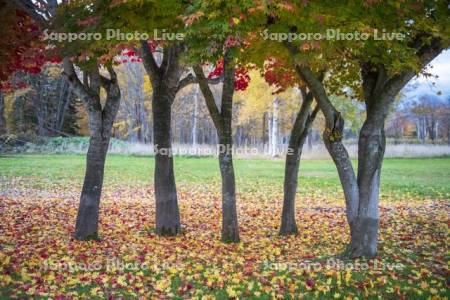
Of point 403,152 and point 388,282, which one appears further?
point 403,152

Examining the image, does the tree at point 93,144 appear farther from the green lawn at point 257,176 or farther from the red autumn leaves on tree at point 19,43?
the green lawn at point 257,176

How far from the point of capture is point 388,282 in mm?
5723

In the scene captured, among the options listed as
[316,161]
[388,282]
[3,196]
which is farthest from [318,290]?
[316,161]

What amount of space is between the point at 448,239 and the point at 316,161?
839 inches

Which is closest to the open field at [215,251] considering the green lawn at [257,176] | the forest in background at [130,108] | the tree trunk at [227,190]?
the tree trunk at [227,190]

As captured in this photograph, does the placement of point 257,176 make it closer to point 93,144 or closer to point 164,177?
point 164,177

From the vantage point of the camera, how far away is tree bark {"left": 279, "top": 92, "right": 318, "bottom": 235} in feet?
28.6

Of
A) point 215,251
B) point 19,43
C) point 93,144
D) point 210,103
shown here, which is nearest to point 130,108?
point 19,43

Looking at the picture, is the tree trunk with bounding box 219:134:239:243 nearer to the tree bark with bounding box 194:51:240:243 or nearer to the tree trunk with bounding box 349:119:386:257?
the tree bark with bounding box 194:51:240:243

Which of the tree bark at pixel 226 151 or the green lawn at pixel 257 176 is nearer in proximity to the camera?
the tree bark at pixel 226 151

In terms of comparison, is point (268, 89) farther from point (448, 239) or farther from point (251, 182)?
point (448, 239)

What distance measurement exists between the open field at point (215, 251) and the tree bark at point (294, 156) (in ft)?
1.28

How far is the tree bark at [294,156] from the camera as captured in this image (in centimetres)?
871

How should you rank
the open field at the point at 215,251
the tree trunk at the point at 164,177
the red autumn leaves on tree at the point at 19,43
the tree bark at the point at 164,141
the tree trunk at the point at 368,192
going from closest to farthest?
the open field at the point at 215,251 → the tree trunk at the point at 368,192 → the red autumn leaves on tree at the point at 19,43 → the tree bark at the point at 164,141 → the tree trunk at the point at 164,177
